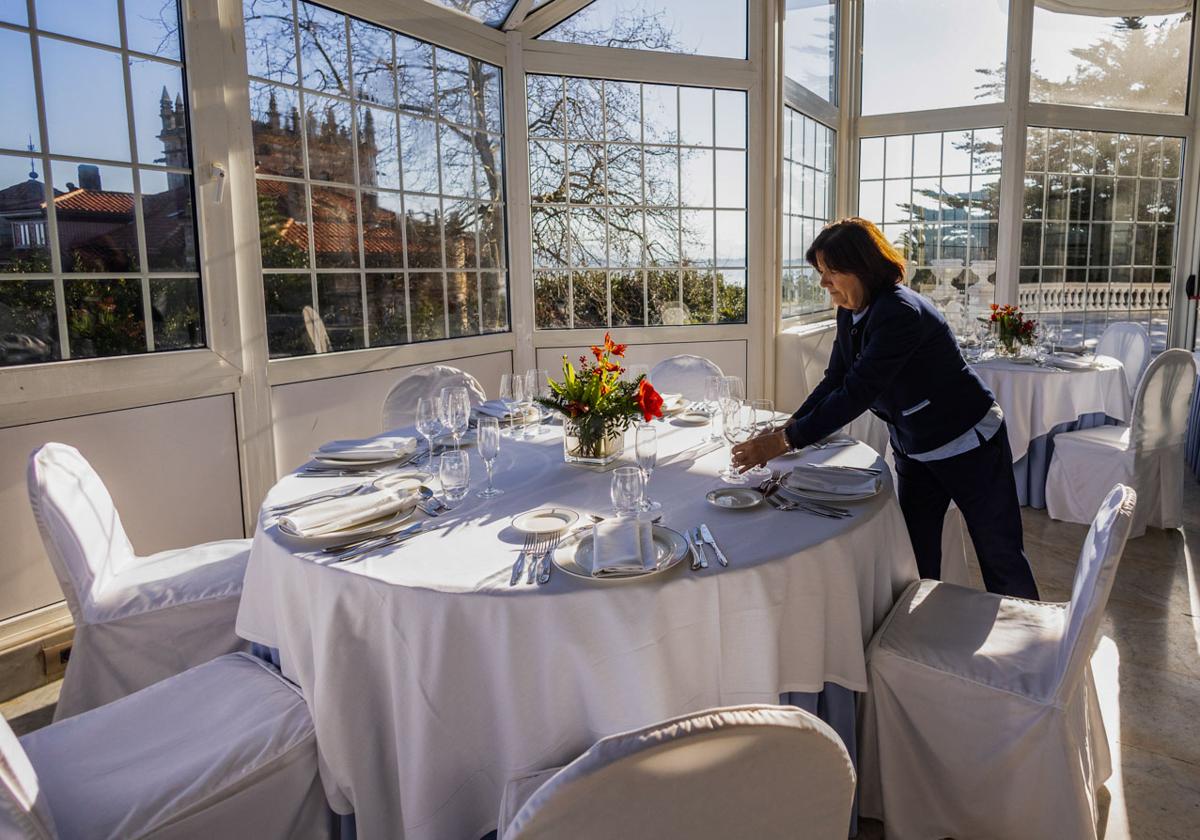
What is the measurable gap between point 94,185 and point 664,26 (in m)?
3.77

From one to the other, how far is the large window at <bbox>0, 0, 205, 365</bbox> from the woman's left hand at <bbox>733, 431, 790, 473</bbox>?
2.42m

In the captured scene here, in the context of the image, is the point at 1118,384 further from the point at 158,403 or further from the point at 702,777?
the point at 158,403

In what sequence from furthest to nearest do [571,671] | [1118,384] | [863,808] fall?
1. [1118,384]
2. [863,808]
3. [571,671]

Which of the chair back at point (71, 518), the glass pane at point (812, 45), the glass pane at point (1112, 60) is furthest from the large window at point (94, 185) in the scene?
the glass pane at point (1112, 60)

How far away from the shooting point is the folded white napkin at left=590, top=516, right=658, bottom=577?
1.45 m

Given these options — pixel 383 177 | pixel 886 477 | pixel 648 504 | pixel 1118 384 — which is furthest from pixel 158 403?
pixel 1118 384

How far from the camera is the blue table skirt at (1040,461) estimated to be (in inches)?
172

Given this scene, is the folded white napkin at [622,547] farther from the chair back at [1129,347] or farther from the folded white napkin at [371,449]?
A: the chair back at [1129,347]

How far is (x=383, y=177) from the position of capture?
4078 mm

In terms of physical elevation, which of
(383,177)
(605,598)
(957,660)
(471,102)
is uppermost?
(471,102)

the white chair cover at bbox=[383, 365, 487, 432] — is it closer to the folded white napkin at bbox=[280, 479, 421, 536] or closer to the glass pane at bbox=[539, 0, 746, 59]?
the folded white napkin at bbox=[280, 479, 421, 536]

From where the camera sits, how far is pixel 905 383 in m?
2.29

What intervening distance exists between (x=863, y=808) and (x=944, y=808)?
0.20m

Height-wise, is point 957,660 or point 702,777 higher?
point 702,777
